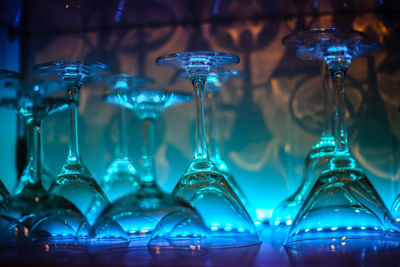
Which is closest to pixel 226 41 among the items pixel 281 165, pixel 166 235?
pixel 281 165

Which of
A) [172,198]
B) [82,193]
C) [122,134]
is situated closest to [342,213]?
[172,198]

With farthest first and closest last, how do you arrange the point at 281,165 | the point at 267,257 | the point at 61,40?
the point at 61,40 → the point at 281,165 → the point at 267,257

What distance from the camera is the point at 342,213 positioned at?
982mm

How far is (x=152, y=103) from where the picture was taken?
Answer: 954 millimetres

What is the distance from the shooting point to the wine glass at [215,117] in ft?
4.29

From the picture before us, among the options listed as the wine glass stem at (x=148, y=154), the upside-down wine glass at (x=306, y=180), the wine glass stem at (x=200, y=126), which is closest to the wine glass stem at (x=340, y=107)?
the upside-down wine glass at (x=306, y=180)

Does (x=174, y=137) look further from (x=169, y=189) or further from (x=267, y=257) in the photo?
(x=267, y=257)

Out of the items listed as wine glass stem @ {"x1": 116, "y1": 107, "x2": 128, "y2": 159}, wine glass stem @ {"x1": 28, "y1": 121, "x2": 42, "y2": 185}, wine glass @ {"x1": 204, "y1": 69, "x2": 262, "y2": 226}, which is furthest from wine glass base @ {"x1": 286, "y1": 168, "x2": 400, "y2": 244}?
wine glass stem @ {"x1": 116, "y1": 107, "x2": 128, "y2": 159}

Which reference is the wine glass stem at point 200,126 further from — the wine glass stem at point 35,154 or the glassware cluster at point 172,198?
the wine glass stem at point 35,154

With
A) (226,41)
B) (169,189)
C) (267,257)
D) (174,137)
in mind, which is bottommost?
(267,257)

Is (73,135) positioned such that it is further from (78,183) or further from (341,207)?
(341,207)

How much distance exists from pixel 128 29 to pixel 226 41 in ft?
0.88

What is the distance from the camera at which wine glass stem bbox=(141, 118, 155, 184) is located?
0.91m

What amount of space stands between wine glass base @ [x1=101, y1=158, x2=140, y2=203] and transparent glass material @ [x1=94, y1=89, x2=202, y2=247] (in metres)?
0.30
